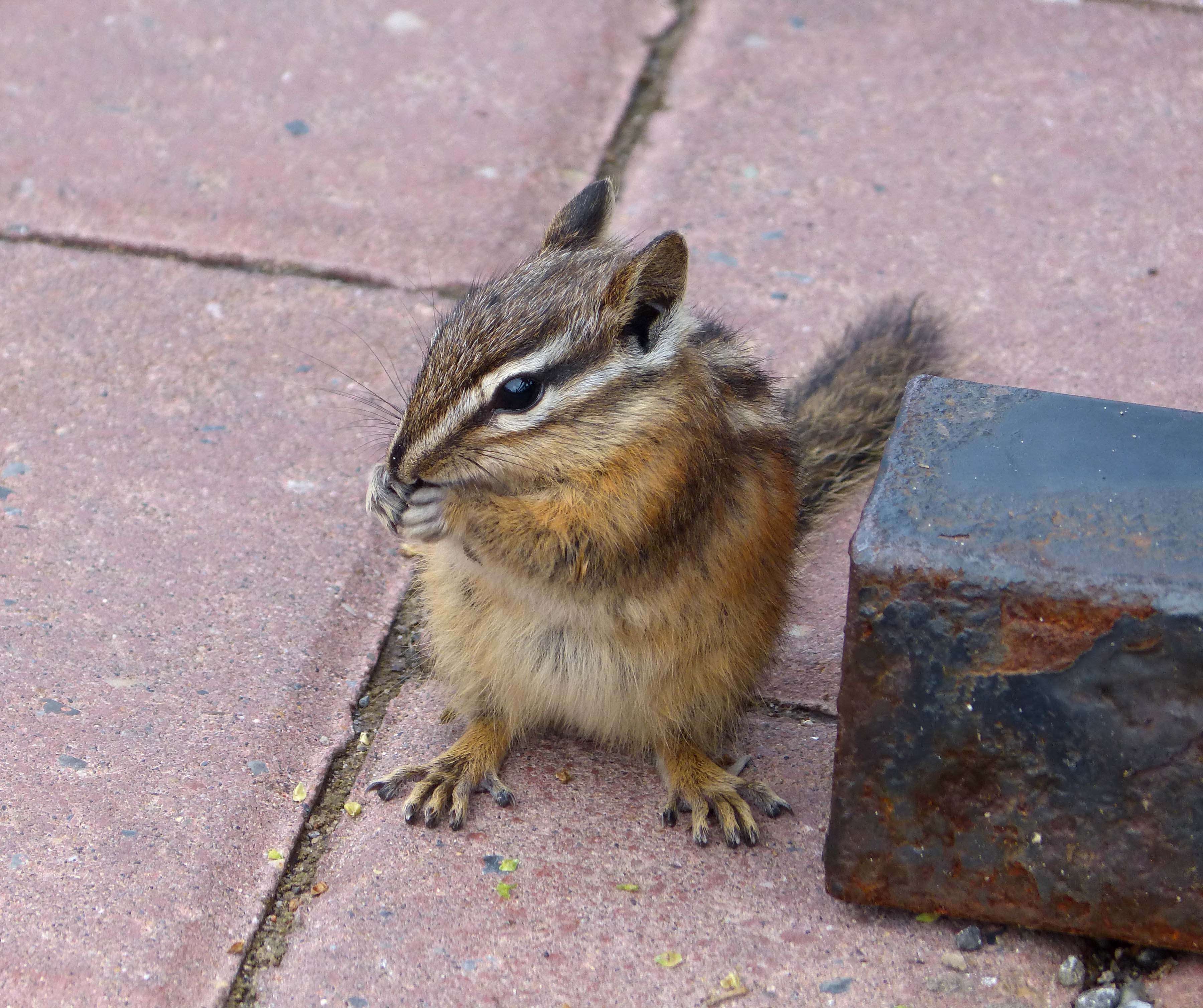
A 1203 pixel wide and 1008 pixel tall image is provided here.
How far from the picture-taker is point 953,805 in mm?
1970

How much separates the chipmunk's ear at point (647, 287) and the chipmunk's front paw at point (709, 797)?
0.69m

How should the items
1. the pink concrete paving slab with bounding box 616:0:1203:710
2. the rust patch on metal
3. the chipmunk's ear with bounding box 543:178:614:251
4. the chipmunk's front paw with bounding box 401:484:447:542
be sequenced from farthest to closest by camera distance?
the pink concrete paving slab with bounding box 616:0:1203:710, the chipmunk's ear with bounding box 543:178:614:251, the chipmunk's front paw with bounding box 401:484:447:542, the rust patch on metal

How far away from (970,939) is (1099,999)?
183mm

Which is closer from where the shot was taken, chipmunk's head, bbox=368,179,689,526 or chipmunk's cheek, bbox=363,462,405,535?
chipmunk's head, bbox=368,179,689,526

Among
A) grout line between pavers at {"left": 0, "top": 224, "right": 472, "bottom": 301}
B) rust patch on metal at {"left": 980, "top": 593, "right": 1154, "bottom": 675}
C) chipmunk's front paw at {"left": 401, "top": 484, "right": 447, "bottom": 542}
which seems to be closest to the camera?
rust patch on metal at {"left": 980, "top": 593, "right": 1154, "bottom": 675}

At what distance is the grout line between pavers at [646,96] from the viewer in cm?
386

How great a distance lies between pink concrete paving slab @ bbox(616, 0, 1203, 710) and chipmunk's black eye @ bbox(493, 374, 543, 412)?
0.86m

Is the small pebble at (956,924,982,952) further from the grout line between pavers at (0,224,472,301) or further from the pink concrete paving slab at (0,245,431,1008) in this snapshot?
the grout line between pavers at (0,224,472,301)

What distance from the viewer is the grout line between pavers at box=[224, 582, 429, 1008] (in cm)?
206

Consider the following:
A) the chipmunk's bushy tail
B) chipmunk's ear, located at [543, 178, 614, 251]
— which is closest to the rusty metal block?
chipmunk's ear, located at [543, 178, 614, 251]

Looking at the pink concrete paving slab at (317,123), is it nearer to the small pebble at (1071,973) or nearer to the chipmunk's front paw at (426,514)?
the chipmunk's front paw at (426,514)

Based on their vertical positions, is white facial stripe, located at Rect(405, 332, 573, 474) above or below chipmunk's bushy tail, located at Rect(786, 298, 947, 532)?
above

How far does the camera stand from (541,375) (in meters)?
2.14

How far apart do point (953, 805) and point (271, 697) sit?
1.14 meters
